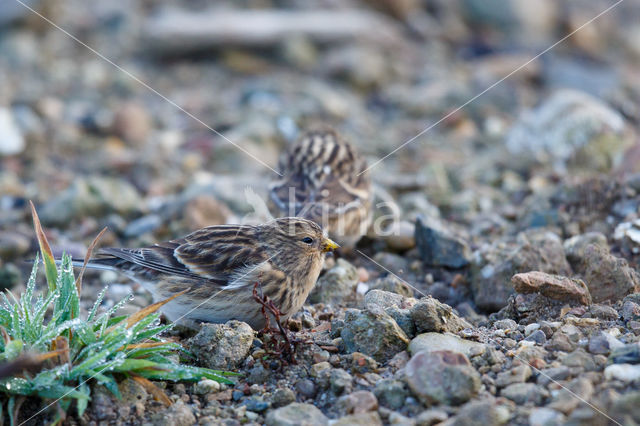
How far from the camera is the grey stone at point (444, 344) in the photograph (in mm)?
3484

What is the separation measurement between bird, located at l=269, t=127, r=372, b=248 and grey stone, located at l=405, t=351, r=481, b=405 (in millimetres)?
2188

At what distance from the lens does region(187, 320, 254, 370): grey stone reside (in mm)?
3633

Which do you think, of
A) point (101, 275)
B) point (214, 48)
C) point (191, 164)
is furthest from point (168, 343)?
point (214, 48)

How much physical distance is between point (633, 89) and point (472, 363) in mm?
7312

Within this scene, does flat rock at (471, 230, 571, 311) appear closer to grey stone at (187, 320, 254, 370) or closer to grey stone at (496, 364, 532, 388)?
grey stone at (496, 364, 532, 388)

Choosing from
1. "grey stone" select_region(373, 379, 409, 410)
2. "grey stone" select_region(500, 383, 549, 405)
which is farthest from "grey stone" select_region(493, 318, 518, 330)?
"grey stone" select_region(373, 379, 409, 410)

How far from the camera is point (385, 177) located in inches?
286

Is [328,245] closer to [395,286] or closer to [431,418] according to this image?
[395,286]

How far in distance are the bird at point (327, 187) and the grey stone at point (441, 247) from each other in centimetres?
59

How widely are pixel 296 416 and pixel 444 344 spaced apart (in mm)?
867

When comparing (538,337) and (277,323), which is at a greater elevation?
(538,337)

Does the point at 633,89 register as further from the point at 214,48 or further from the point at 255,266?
the point at 255,266

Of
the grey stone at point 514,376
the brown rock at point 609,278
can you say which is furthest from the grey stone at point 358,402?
the brown rock at point 609,278

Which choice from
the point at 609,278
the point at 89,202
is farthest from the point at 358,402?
the point at 89,202
